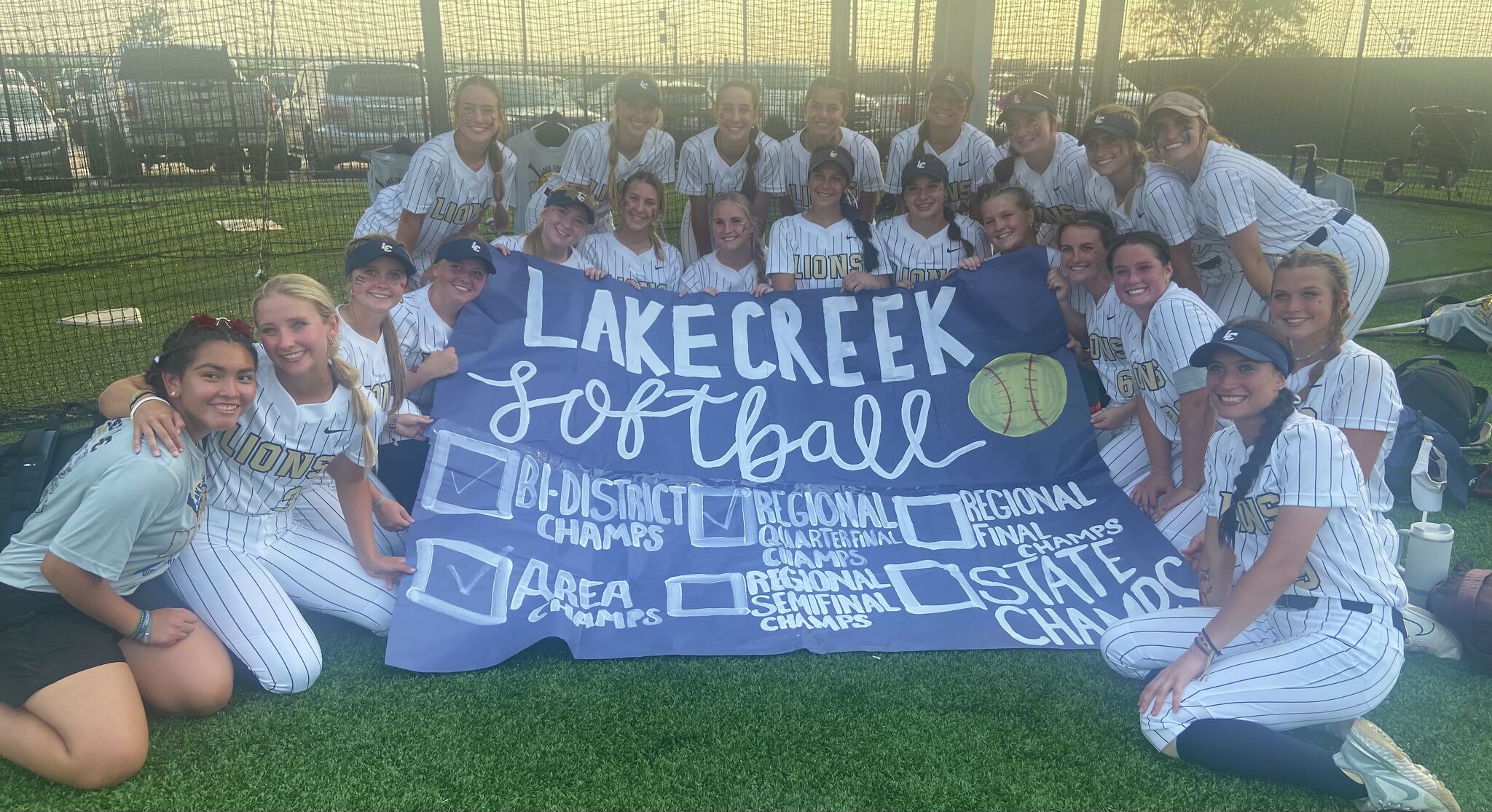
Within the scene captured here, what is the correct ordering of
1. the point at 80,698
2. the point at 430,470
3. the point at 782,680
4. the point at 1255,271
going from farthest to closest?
the point at 1255,271, the point at 430,470, the point at 782,680, the point at 80,698

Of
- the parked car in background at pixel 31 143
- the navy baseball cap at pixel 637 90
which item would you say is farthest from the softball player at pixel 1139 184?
the parked car in background at pixel 31 143

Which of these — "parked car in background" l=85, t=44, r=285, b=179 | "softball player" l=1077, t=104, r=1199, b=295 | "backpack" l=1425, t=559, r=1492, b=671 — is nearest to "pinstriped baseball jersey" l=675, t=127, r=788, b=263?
"softball player" l=1077, t=104, r=1199, b=295

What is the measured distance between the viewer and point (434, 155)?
521 centimetres

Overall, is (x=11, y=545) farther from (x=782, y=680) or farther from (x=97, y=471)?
(x=782, y=680)

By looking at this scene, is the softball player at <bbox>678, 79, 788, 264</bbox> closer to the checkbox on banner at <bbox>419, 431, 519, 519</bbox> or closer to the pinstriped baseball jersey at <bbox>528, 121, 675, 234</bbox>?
the pinstriped baseball jersey at <bbox>528, 121, 675, 234</bbox>

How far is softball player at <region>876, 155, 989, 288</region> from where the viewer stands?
5223mm

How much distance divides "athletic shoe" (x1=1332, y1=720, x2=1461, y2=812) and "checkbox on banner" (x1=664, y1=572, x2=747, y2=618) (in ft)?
6.31

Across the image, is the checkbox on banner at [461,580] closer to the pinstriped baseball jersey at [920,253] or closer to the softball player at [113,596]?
the softball player at [113,596]

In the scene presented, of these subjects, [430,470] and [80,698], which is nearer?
[80,698]

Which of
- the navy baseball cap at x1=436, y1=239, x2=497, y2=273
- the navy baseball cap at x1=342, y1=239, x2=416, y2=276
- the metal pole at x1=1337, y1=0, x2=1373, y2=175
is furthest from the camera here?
the metal pole at x1=1337, y1=0, x2=1373, y2=175

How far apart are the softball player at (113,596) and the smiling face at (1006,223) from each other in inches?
139

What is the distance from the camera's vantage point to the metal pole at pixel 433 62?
6027mm

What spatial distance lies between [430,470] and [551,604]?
861 millimetres

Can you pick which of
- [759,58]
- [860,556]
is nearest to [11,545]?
[860,556]
